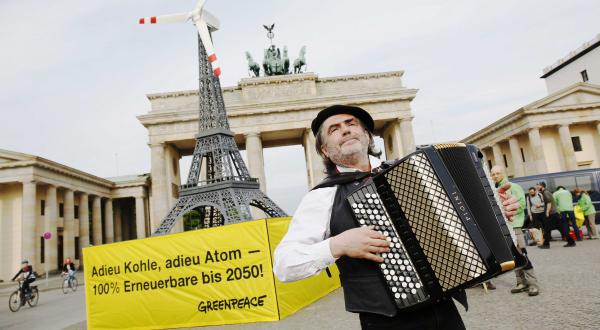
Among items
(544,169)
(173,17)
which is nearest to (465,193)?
(173,17)

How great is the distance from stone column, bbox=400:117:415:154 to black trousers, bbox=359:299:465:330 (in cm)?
3852

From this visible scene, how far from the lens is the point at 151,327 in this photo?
7.36m

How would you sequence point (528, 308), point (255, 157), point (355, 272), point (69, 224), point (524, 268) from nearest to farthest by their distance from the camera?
point (355, 272)
point (528, 308)
point (524, 268)
point (255, 157)
point (69, 224)

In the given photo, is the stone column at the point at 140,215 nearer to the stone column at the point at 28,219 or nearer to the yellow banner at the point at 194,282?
the stone column at the point at 28,219

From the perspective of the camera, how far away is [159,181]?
38.9 m

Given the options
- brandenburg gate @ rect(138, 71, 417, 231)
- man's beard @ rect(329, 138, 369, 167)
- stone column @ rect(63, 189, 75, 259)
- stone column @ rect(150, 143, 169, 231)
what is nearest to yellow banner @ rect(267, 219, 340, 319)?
man's beard @ rect(329, 138, 369, 167)

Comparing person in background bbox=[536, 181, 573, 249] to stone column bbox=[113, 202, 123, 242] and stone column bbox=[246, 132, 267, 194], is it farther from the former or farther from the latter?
stone column bbox=[113, 202, 123, 242]

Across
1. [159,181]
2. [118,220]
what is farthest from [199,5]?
[118,220]

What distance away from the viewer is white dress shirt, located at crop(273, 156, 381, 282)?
6.00 ft

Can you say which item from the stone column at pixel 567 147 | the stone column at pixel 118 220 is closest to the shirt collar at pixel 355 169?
the stone column at pixel 567 147

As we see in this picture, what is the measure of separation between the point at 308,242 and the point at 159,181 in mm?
39490

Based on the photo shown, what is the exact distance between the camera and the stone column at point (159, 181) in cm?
3825

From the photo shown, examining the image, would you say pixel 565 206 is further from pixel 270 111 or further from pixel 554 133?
pixel 554 133

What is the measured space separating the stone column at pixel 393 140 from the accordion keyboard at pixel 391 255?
3881 cm
